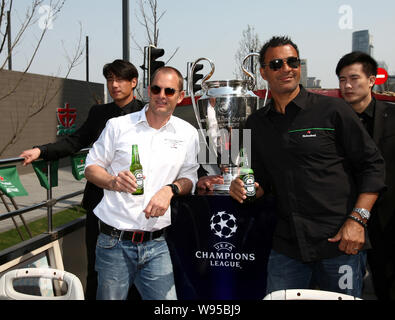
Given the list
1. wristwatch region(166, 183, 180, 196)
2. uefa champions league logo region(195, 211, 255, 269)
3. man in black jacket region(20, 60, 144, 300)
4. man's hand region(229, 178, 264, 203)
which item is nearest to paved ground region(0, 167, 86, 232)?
man in black jacket region(20, 60, 144, 300)

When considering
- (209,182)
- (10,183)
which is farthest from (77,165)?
(209,182)

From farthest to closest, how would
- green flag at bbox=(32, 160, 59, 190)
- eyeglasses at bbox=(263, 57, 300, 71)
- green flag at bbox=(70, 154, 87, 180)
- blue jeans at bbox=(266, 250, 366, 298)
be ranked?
green flag at bbox=(70, 154, 87, 180), green flag at bbox=(32, 160, 59, 190), eyeglasses at bbox=(263, 57, 300, 71), blue jeans at bbox=(266, 250, 366, 298)

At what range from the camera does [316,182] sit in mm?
2281

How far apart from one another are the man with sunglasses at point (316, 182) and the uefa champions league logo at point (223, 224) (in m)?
0.37

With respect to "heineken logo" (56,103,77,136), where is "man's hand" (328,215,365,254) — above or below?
below

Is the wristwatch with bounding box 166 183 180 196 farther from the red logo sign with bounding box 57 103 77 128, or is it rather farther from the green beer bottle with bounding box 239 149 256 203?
the red logo sign with bounding box 57 103 77 128

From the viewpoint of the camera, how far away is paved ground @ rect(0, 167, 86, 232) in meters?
9.56

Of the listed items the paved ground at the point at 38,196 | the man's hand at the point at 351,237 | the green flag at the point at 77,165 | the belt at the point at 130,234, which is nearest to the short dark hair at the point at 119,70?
the green flag at the point at 77,165

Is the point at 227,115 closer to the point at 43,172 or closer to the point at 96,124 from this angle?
the point at 96,124

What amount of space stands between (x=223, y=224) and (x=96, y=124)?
61.7 inches

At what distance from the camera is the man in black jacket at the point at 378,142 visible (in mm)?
2727

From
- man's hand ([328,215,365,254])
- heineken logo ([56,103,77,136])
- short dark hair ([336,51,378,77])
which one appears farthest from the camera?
heineken logo ([56,103,77,136])
